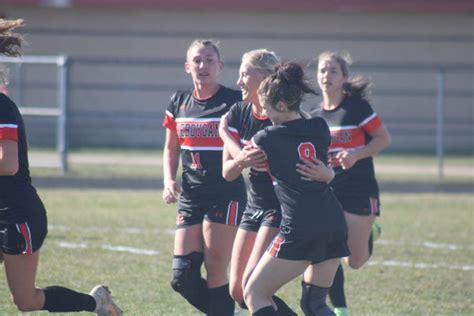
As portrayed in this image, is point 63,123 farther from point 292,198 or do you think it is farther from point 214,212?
point 292,198

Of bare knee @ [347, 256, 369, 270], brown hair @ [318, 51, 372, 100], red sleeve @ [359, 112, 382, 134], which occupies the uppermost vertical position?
brown hair @ [318, 51, 372, 100]

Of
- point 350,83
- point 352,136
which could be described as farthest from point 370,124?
point 350,83

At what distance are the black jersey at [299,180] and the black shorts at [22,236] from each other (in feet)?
4.37

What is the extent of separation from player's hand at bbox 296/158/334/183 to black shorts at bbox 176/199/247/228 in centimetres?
119

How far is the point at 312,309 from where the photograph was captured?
5586 mm

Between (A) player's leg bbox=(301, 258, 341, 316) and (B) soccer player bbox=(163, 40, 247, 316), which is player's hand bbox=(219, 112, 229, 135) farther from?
(A) player's leg bbox=(301, 258, 341, 316)

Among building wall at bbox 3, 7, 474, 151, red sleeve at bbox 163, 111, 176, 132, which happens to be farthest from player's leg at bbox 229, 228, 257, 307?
building wall at bbox 3, 7, 474, 151

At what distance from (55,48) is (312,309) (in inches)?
685

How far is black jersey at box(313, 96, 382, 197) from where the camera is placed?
725 cm

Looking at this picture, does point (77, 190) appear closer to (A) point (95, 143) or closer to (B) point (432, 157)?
(A) point (95, 143)

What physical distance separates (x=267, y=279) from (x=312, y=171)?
2.14 ft

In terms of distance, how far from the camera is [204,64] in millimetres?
6469

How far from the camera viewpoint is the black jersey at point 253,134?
5.89 m

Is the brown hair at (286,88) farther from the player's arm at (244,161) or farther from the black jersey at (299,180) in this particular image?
the player's arm at (244,161)
